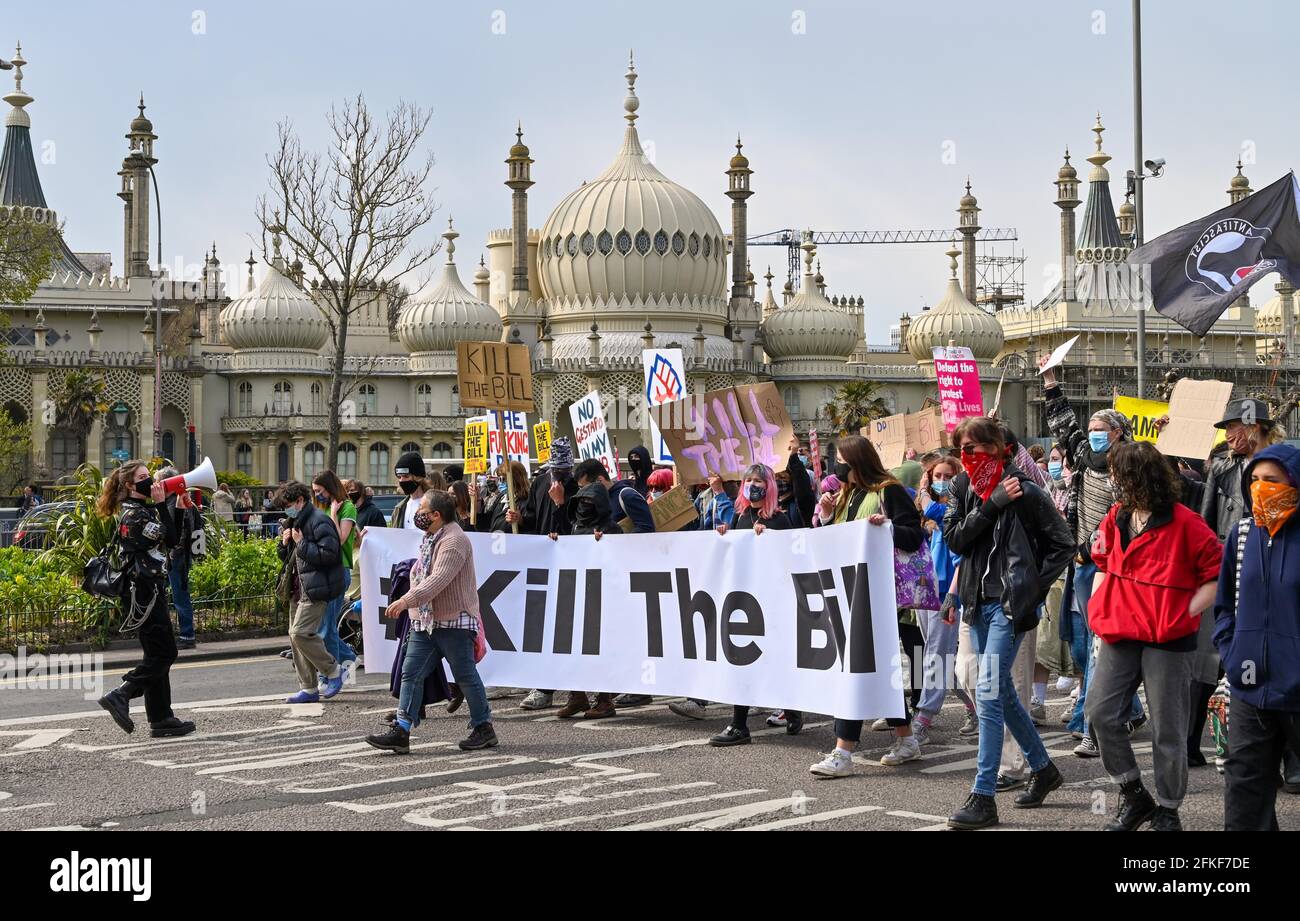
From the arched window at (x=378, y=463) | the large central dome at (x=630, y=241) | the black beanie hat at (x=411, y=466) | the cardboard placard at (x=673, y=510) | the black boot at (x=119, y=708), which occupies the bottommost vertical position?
the black boot at (x=119, y=708)

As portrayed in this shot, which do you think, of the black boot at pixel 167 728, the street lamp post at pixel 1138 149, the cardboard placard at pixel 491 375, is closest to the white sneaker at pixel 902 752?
the black boot at pixel 167 728

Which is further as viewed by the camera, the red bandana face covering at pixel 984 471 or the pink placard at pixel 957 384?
the pink placard at pixel 957 384

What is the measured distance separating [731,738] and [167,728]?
12.8 ft

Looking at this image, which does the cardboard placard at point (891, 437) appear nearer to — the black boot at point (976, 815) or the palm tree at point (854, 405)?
the black boot at point (976, 815)

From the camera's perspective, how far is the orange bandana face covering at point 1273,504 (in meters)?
6.63

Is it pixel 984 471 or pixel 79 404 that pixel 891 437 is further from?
pixel 79 404

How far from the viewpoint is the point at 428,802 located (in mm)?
8773

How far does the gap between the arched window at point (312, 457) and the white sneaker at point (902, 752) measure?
54190 millimetres

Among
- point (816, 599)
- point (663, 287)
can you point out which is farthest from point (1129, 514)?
point (663, 287)

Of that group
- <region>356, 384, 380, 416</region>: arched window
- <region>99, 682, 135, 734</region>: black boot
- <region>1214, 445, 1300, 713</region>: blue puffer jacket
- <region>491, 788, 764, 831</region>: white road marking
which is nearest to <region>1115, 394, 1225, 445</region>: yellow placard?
<region>491, 788, 764, 831</region>: white road marking

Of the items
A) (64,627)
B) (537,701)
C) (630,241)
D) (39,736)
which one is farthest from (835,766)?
(630,241)

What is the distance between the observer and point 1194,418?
12.1 metres

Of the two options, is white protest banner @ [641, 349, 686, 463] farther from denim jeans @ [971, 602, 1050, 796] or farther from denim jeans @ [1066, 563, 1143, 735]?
denim jeans @ [971, 602, 1050, 796]

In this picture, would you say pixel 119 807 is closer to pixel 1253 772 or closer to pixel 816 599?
pixel 816 599
